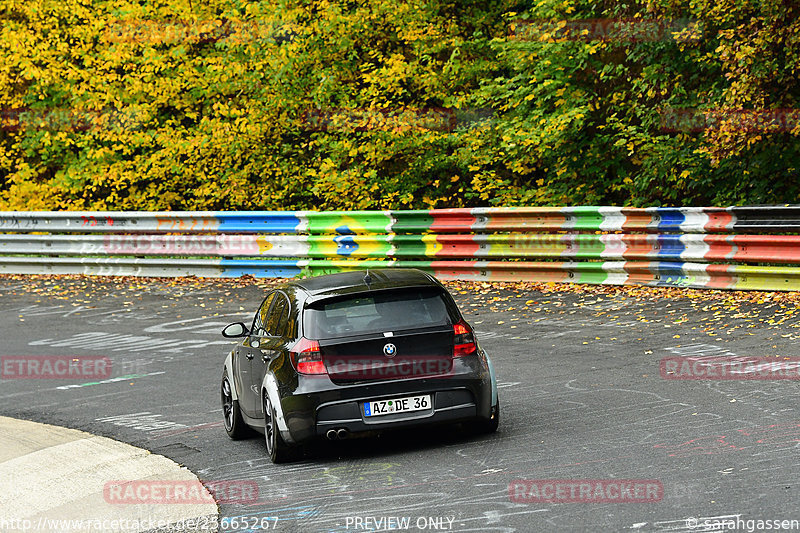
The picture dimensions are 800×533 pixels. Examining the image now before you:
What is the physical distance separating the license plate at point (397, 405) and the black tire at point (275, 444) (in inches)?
26.5

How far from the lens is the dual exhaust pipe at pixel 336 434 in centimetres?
858

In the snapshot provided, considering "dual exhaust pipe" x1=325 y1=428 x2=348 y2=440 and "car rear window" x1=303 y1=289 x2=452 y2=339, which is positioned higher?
"car rear window" x1=303 y1=289 x2=452 y2=339

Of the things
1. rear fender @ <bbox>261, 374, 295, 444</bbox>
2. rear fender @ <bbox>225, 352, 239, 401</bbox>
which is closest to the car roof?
rear fender @ <bbox>261, 374, 295, 444</bbox>

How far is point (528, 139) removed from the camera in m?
20.9

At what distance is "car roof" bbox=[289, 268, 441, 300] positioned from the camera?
908cm

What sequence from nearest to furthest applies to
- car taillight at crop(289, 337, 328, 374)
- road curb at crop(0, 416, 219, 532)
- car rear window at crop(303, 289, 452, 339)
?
road curb at crop(0, 416, 219, 532) < car taillight at crop(289, 337, 328, 374) < car rear window at crop(303, 289, 452, 339)

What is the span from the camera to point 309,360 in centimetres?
871

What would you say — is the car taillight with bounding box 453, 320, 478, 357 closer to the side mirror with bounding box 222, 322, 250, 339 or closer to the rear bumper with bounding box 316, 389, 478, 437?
the rear bumper with bounding box 316, 389, 478, 437

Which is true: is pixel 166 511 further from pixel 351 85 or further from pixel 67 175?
pixel 67 175

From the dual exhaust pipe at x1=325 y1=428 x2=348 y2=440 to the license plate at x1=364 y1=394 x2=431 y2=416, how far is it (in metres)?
0.20

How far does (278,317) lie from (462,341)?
1620 mm

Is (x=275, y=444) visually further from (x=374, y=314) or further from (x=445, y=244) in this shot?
(x=445, y=244)

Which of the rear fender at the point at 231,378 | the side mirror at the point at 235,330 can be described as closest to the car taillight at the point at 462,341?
the side mirror at the point at 235,330

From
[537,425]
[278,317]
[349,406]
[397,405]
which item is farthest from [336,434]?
[537,425]
